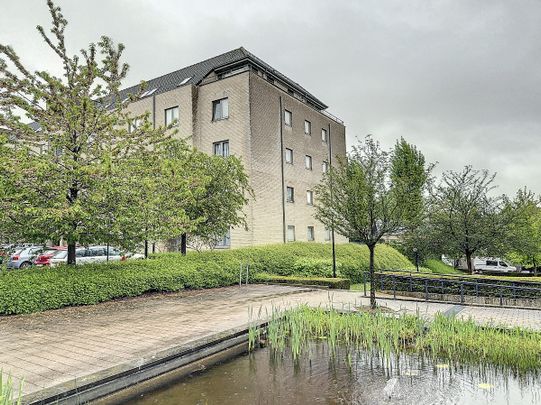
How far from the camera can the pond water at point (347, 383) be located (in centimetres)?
453

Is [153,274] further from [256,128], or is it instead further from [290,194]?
[290,194]

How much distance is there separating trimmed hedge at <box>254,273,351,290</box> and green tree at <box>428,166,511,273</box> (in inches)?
193

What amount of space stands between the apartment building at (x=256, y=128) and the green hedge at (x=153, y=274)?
3.92 m

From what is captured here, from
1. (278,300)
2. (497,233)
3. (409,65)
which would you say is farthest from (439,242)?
(278,300)

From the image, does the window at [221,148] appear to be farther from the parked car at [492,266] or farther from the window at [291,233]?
the parked car at [492,266]

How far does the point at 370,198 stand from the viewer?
9828 mm

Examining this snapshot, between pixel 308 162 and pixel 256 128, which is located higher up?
pixel 256 128

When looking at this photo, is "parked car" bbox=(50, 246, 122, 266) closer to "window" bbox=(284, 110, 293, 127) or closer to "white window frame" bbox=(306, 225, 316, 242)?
"white window frame" bbox=(306, 225, 316, 242)

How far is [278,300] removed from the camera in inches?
473

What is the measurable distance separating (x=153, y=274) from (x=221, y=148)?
522 inches

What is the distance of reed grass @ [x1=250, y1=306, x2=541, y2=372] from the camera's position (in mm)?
5949

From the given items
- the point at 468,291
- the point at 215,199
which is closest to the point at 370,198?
the point at 468,291

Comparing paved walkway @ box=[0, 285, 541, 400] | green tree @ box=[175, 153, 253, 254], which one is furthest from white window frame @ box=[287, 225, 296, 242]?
paved walkway @ box=[0, 285, 541, 400]

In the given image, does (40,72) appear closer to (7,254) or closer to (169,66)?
(7,254)
